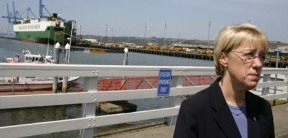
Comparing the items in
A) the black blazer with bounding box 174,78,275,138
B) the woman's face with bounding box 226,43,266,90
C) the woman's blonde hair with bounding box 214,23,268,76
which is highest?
the woman's blonde hair with bounding box 214,23,268,76

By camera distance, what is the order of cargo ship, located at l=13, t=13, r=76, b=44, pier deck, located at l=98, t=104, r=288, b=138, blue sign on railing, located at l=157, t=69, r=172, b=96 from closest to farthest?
pier deck, located at l=98, t=104, r=288, b=138 < blue sign on railing, located at l=157, t=69, r=172, b=96 < cargo ship, located at l=13, t=13, r=76, b=44

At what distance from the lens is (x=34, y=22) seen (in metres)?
134

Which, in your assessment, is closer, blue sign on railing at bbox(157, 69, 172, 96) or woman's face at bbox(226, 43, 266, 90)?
woman's face at bbox(226, 43, 266, 90)

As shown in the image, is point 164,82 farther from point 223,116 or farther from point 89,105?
point 223,116

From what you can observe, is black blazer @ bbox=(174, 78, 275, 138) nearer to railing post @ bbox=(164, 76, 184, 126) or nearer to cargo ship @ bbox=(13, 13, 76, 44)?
railing post @ bbox=(164, 76, 184, 126)

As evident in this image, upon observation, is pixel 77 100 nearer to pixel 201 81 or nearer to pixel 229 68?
pixel 229 68

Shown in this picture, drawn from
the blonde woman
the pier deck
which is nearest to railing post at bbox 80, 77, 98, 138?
the pier deck

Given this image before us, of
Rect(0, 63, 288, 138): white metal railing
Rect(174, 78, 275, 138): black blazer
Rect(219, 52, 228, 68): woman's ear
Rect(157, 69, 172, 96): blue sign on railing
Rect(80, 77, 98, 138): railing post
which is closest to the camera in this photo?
Rect(174, 78, 275, 138): black blazer

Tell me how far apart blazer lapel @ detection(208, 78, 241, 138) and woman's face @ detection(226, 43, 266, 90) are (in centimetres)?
16

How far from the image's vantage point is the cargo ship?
112 metres

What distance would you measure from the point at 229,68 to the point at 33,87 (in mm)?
23363

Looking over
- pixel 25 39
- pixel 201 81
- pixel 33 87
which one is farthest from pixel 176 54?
pixel 201 81

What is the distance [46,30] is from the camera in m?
122

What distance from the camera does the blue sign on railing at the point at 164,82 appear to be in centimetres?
615
